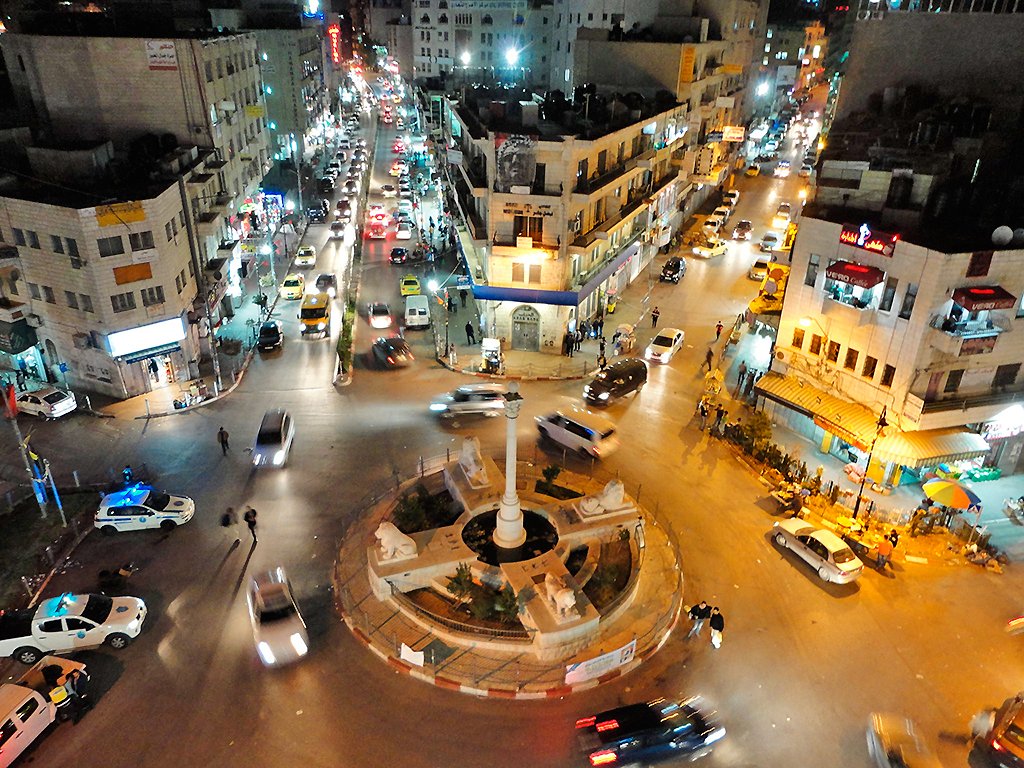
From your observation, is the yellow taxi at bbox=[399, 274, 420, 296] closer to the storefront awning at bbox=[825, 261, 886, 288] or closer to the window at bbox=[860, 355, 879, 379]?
the storefront awning at bbox=[825, 261, 886, 288]

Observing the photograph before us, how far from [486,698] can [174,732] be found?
9.18m

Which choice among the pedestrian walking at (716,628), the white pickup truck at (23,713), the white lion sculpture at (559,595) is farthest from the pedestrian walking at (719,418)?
the white pickup truck at (23,713)

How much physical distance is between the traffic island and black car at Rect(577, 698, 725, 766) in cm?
190

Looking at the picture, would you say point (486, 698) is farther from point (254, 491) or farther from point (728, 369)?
point (728, 369)

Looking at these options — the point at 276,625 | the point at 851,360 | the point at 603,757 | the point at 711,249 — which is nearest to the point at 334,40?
the point at 711,249

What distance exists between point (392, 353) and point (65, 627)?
23747 millimetres

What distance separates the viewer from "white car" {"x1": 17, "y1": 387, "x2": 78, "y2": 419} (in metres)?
35.0

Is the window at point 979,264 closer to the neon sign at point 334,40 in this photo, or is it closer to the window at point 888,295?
the window at point 888,295

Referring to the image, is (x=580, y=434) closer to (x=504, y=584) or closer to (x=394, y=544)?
(x=504, y=584)

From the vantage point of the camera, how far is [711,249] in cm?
6241

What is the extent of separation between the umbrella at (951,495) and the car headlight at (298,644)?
2472 centimetres

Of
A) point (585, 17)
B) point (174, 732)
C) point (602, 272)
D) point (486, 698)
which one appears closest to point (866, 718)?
point (486, 698)

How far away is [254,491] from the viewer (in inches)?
1188

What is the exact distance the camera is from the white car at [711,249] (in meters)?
62.2
